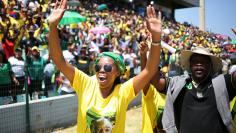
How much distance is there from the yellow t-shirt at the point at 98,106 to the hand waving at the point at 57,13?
0.46 meters

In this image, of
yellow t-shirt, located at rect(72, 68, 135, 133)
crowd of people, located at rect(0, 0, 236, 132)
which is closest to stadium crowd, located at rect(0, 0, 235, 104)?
crowd of people, located at rect(0, 0, 236, 132)

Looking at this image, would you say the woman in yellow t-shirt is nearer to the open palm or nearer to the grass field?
the open palm

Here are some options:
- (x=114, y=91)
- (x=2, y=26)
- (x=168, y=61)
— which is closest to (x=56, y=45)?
(x=114, y=91)

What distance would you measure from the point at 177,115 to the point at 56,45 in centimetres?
117

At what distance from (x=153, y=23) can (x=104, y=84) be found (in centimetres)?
62

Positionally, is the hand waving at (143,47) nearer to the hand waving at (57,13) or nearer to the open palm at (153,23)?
the open palm at (153,23)

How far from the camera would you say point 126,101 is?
119 inches

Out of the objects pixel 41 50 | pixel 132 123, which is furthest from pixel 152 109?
pixel 41 50

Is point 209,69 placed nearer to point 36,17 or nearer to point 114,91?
point 114,91

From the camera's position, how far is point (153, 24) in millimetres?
2832

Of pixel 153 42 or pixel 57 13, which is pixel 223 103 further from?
pixel 57 13

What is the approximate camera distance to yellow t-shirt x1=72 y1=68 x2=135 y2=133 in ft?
9.48

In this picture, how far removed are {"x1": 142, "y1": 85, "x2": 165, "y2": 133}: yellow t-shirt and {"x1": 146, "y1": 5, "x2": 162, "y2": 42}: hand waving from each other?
1068mm

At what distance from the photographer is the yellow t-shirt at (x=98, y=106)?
289 centimetres
